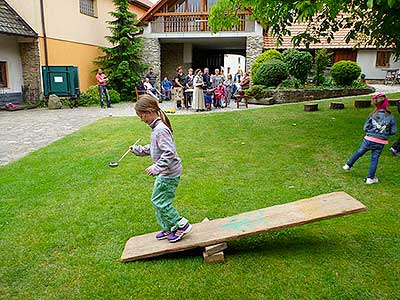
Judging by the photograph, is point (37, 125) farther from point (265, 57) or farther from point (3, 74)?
point (265, 57)

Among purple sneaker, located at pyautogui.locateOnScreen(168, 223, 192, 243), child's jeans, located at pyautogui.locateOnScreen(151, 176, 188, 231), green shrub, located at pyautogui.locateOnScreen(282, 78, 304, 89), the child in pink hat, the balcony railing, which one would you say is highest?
the balcony railing

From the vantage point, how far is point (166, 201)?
372 centimetres

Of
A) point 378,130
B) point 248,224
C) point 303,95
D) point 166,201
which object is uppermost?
point 303,95

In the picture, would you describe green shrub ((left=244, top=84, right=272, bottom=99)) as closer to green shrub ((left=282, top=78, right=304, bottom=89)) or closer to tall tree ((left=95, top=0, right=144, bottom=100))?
green shrub ((left=282, top=78, right=304, bottom=89))

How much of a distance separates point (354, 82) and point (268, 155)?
12.6 m

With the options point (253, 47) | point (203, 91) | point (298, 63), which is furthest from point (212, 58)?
point (203, 91)

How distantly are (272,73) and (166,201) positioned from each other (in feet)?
48.1

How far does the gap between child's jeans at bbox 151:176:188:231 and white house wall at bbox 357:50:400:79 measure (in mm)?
25964

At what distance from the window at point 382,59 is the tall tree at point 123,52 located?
1643 centimetres

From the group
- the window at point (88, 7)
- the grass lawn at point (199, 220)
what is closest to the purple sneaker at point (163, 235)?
the grass lawn at point (199, 220)

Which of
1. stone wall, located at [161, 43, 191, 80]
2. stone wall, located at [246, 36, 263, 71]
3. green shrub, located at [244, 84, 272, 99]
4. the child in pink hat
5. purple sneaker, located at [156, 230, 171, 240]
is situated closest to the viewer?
purple sneaker, located at [156, 230, 171, 240]

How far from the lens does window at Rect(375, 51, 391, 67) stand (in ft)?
85.1

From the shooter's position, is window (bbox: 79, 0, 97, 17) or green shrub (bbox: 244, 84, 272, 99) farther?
window (bbox: 79, 0, 97, 17)

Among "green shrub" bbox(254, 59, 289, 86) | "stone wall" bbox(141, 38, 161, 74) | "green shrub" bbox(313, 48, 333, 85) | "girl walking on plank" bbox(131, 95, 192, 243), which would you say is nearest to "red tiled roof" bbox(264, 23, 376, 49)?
"green shrub" bbox(313, 48, 333, 85)
